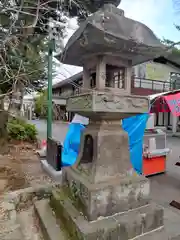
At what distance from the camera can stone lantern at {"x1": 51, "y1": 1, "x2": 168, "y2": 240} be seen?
1.91 metres

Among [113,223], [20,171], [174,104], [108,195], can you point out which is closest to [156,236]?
[113,223]

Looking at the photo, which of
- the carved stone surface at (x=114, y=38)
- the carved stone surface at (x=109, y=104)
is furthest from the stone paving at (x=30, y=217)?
the carved stone surface at (x=114, y=38)

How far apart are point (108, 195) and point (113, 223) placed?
29cm

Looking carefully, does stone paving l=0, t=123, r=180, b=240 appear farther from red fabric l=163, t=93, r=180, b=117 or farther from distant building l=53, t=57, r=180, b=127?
distant building l=53, t=57, r=180, b=127

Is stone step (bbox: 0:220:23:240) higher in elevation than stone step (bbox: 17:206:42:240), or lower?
higher

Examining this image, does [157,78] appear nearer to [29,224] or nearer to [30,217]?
[30,217]

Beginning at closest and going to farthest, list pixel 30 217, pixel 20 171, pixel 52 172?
pixel 30 217 → pixel 52 172 → pixel 20 171

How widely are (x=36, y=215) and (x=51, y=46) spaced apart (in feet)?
11.8

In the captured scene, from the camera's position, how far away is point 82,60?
243cm

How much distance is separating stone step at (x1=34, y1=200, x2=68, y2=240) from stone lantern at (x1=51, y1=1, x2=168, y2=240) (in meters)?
0.13

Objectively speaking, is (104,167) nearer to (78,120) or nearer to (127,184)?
(127,184)

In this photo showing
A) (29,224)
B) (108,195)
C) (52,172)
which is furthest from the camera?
(52,172)

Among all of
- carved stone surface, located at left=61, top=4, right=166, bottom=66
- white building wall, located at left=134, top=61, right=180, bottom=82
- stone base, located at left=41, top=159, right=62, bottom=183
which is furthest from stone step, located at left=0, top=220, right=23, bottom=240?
white building wall, located at left=134, top=61, right=180, bottom=82

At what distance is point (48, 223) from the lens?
2.26 m
